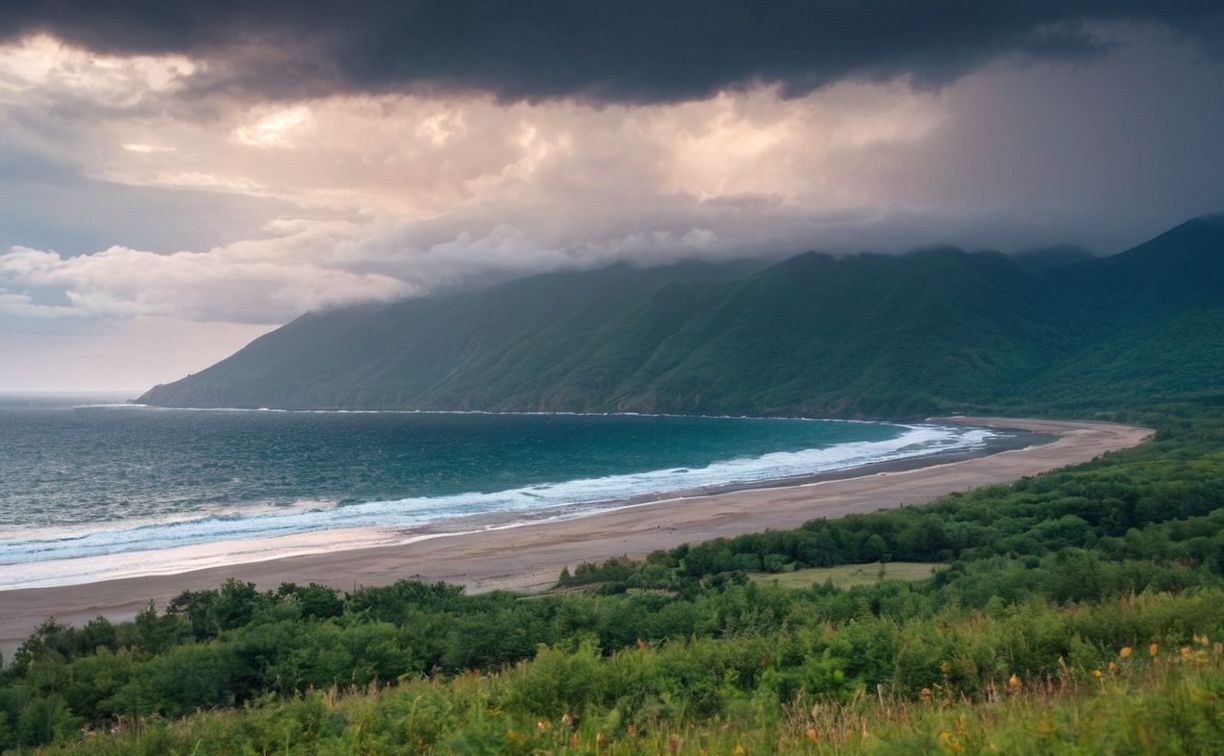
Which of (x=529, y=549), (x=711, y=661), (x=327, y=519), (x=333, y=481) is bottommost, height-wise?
(x=529, y=549)

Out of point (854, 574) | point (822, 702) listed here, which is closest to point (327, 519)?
point (854, 574)

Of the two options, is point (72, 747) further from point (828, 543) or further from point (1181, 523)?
point (1181, 523)

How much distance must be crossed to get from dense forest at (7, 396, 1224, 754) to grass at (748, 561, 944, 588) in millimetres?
261

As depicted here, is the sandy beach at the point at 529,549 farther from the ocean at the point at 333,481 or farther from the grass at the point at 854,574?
the grass at the point at 854,574

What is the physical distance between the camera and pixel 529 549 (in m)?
36.3

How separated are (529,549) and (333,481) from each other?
36962 millimetres

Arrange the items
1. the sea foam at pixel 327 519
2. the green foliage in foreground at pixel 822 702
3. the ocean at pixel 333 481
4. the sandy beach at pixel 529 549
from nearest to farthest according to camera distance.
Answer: the green foliage in foreground at pixel 822 702 → the sandy beach at pixel 529 549 → the sea foam at pixel 327 519 → the ocean at pixel 333 481

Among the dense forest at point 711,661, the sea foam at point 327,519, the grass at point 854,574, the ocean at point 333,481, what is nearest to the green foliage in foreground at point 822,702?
the dense forest at point 711,661

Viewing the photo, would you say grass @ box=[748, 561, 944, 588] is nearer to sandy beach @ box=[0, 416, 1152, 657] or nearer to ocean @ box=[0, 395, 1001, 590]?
sandy beach @ box=[0, 416, 1152, 657]

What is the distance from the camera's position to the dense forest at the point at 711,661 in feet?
19.1

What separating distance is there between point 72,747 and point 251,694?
5.39m

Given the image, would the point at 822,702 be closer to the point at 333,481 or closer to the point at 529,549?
the point at 529,549

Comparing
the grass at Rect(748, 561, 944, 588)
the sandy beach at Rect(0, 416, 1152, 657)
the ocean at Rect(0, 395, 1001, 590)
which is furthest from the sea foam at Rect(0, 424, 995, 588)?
the grass at Rect(748, 561, 944, 588)

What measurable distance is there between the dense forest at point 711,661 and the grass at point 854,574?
261mm
